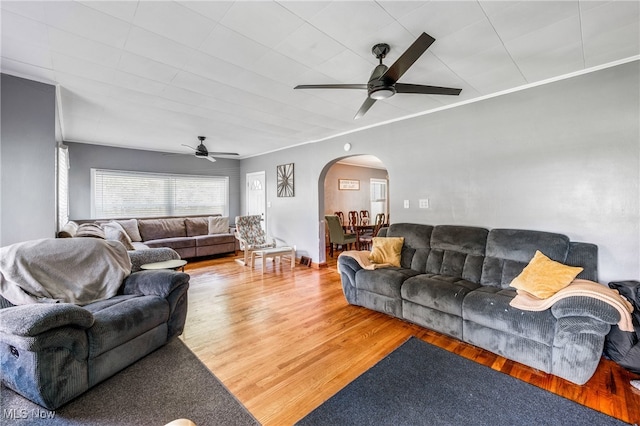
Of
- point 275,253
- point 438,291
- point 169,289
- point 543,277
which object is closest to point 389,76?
point 438,291

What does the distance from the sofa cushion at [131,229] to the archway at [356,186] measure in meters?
4.23

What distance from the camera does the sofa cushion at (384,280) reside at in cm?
309

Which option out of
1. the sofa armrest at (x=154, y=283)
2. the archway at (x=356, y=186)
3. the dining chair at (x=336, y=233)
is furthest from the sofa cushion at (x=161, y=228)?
the sofa armrest at (x=154, y=283)

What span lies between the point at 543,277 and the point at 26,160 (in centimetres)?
484

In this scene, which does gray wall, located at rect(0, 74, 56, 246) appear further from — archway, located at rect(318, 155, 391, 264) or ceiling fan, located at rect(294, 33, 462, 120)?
archway, located at rect(318, 155, 391, 264)

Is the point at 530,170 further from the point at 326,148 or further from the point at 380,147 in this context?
the point at 326,148

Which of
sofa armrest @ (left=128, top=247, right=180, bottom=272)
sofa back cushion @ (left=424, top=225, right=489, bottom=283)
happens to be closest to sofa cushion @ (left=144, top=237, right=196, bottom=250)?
sofa armrest @ (left=128, top=247, right=180, bottom=272)

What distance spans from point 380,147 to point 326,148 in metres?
1.24

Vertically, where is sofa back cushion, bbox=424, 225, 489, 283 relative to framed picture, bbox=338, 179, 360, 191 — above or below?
below

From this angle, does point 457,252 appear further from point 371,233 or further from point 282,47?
point 371,233

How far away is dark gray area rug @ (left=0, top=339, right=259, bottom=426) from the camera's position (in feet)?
5.59

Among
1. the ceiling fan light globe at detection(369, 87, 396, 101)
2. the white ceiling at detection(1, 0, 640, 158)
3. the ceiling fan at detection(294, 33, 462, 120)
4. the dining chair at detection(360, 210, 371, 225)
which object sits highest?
the white ceiling at detection(1, 0, 640, 158)

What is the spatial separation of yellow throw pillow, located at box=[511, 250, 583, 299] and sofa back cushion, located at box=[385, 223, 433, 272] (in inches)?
40.7

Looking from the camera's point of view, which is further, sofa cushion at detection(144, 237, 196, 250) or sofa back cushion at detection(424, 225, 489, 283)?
sofa cushion at detection(144, 237, 196, 250)
